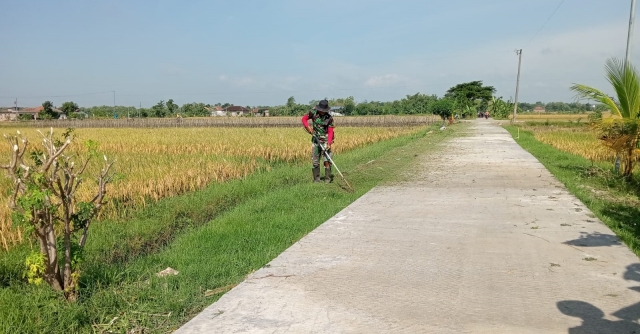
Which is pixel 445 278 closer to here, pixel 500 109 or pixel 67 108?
pixel 500 109

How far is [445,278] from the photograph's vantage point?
3.66 metres

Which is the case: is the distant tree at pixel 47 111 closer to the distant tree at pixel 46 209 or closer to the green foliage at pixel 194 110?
the green foliage at pixel 194 110

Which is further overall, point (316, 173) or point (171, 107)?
point (171, 107)

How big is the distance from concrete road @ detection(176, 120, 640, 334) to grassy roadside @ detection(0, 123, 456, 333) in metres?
0.32

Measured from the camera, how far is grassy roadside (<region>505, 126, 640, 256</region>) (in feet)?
17.4

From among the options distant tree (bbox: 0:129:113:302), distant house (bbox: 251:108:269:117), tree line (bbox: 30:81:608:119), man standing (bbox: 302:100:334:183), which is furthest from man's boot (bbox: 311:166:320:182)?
distant house (bbox: 251:108:269:117)

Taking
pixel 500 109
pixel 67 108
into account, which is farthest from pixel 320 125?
pixel 67 108

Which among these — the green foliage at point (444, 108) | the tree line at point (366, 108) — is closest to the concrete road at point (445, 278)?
the green foliage at point (444, 108)

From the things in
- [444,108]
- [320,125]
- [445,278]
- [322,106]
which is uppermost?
[444,108]

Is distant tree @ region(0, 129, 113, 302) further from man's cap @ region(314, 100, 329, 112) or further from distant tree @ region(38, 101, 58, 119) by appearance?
distant tree @ region(38, 101, 58, 119)

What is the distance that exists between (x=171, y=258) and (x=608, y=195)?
6.54m

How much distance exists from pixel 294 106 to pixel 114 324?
85.8m

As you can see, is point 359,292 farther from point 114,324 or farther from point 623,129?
point 623,129

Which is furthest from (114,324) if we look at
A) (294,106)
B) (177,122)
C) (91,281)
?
(294,106)
